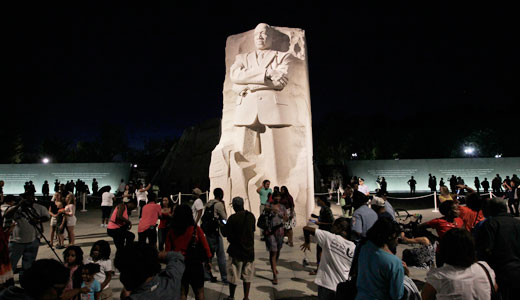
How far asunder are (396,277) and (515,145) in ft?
133

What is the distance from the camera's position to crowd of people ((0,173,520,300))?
219cm

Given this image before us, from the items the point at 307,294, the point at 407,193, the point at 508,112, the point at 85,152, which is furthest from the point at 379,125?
the point at 307,294

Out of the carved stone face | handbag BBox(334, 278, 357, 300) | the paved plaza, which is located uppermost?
the carved stone face

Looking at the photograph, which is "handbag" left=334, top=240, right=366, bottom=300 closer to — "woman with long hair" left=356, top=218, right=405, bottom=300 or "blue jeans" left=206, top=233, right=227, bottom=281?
"woman with long hair" left=356, top=218, right=405, bottom=300

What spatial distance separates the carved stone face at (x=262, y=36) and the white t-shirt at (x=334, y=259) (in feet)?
23.3

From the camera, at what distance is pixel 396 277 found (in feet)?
7.91

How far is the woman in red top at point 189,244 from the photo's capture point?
3.88 meters

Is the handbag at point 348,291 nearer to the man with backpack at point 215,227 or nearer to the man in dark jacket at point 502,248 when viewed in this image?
the man in dark jacket at point 502,248

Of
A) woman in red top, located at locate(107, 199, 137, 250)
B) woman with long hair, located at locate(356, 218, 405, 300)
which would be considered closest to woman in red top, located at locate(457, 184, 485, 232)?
woman with long hair, located at locate(356, 218, 405, 300)

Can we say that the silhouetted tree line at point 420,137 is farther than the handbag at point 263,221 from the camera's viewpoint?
Yes

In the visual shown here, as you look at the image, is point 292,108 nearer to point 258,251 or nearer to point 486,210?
point 258,251

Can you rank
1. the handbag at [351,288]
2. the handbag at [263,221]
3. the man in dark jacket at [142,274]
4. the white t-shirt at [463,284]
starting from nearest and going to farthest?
the man in dark jacket at [142,274] → the white t-shirt at [463,284] → the handbag at [351,288] → the handbag at [263,221]

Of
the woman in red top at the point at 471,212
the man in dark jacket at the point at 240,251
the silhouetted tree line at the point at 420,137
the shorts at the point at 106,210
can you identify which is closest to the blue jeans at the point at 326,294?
the man in dark jacket at the point at 240,251

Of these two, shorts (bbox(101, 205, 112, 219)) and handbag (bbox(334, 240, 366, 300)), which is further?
shorts (bbox(101, 205, 112, 219))
